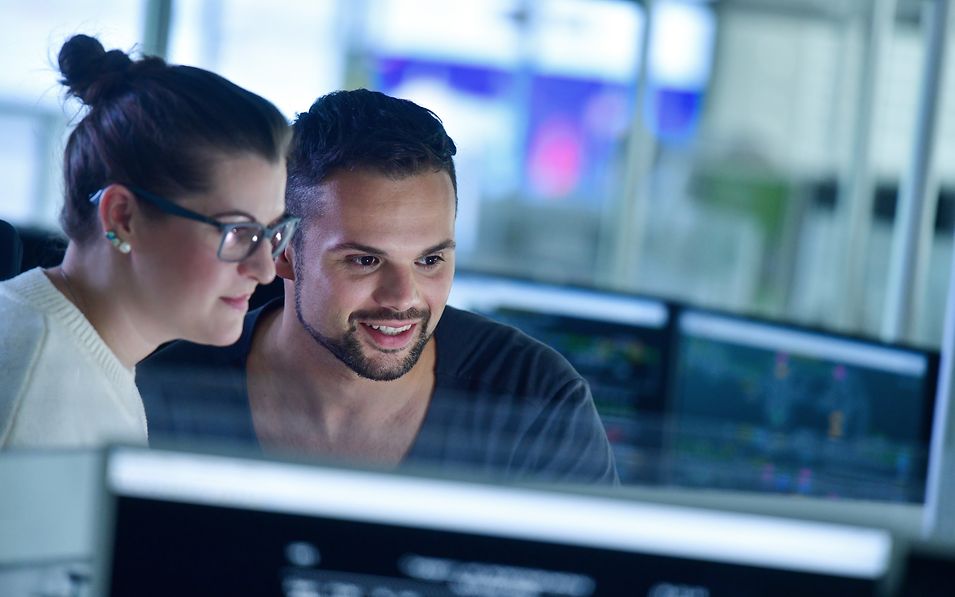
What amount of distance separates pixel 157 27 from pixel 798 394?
166cm

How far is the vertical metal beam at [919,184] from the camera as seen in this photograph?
8.84 ft

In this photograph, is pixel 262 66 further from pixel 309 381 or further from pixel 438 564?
pixel 438 564

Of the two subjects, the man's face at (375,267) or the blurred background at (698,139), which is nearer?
the man's face at (375,267)

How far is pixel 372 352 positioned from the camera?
3.49 feet

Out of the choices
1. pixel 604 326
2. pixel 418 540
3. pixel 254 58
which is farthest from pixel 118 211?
pixel 604 326

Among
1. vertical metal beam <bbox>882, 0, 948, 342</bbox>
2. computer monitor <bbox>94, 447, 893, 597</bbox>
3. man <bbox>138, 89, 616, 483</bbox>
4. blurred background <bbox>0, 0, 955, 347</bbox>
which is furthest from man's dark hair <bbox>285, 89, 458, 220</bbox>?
blurred background <bbox>0, 0, 955, 347</bbox>

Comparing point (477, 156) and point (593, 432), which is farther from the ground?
point (477, 156)

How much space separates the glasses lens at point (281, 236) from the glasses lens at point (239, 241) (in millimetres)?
17

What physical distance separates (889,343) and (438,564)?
1816 millimetres

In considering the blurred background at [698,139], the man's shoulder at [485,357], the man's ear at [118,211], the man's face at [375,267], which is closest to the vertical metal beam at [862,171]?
the blurred background at [698,139]

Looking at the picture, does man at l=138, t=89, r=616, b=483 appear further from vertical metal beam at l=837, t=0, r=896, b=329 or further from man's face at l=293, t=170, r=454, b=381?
vertical metal beam at l=837, t=0, r=896, b=329

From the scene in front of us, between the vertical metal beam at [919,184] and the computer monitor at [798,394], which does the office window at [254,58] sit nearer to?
the computer monitor at [798,394]

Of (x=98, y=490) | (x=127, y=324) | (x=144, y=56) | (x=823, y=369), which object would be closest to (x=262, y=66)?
(x=144, y=56)

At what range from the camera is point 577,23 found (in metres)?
6.04
